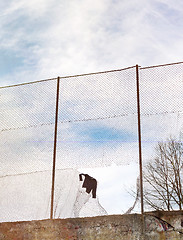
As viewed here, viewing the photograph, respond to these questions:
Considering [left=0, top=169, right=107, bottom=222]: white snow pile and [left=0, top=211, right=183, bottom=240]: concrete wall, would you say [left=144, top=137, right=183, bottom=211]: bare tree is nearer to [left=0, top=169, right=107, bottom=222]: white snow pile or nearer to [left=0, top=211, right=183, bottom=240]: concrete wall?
[left=0, top=211, right=183, bottom=240]: concrete wall

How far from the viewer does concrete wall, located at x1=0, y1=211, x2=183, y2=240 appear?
630 centimetres

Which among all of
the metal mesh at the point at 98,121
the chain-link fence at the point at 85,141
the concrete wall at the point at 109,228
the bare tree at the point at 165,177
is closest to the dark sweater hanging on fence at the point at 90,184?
the chain-link fence at the point at 85,141

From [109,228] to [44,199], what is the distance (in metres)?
1.34

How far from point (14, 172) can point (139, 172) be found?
250 centimetres

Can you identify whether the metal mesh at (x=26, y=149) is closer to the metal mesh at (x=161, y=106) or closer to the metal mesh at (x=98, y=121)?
the metal mesh at (x=98, y=121)

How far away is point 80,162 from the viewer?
686 centimetres

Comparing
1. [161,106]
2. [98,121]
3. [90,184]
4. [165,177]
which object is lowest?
[90,184]

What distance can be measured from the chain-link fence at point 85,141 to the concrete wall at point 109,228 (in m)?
0.15

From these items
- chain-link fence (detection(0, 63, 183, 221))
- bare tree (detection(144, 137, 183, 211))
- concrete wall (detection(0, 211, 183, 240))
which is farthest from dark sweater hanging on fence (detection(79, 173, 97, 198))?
bare tree (detection(144, 137, 183, 211))

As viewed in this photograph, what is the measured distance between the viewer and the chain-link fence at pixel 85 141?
21.9 feet

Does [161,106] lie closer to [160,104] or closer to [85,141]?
[160,104]

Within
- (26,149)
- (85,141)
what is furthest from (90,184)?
(26,149)

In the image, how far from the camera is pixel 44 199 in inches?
273

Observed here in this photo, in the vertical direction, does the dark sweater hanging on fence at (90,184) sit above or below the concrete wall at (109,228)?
above
